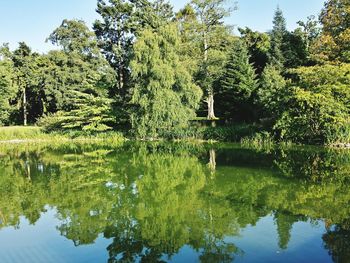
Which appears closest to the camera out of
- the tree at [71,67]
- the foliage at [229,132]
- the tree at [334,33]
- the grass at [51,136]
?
the foliage at [229,132]

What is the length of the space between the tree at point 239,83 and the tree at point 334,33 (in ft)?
17.2

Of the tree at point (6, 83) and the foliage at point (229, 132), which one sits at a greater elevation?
the tree at point (6, 83)

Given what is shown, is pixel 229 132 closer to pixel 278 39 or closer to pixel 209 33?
pixel 209 33

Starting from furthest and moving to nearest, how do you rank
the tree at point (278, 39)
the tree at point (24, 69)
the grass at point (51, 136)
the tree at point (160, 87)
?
the tree at point (24, 69) < the tree at point (278, 39) < the grass at point (51, 136) < the tree at point (160, 87)

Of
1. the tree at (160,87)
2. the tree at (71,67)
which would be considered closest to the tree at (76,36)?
the tree at (71,67)

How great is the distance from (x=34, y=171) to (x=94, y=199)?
6.32m

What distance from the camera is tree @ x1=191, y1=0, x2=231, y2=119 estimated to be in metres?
32.1

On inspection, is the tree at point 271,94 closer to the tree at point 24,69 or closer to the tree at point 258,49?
the tree at point 258,49

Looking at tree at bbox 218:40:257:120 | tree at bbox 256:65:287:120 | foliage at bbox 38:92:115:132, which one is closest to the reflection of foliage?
tree at bbox 256:65:287:120

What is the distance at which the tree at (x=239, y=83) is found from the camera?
3044 cm

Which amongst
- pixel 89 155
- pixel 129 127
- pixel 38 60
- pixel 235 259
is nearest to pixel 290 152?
pixel 89 155

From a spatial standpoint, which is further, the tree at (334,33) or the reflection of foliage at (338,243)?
the tree at (334,33)

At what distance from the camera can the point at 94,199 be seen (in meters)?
11.1

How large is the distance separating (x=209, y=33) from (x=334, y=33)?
10.0 metres
